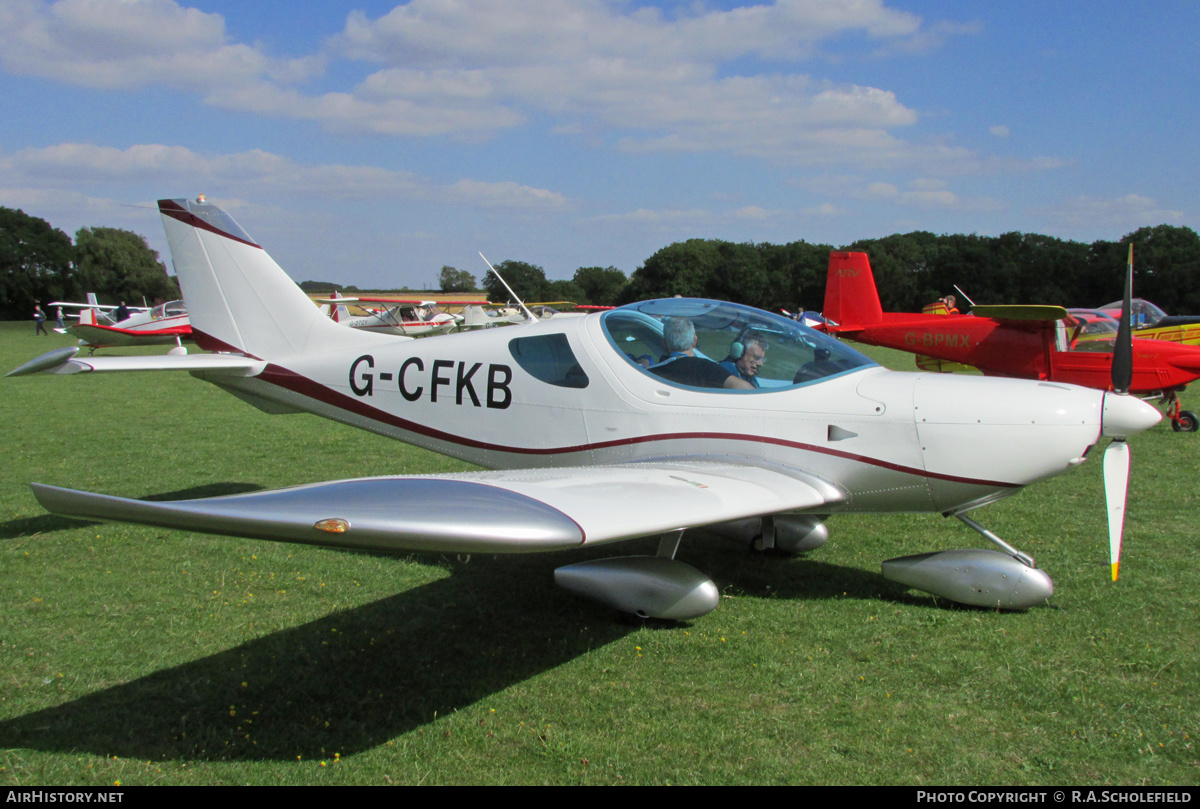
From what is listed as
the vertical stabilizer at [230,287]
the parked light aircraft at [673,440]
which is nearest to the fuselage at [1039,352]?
the parked light aircraft at [673,440]

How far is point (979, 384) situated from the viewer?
14.4 feet

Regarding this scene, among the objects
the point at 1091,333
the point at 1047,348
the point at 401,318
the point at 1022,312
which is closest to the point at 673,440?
the point at 1022,312

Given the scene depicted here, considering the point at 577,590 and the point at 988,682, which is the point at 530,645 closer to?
the point at 577,590

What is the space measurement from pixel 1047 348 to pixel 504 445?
9.57 metres

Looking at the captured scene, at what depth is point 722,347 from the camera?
192 inches

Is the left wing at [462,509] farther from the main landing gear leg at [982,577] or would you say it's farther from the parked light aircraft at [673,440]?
the main landing gear leg at [982,577]

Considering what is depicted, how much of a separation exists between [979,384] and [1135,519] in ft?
10.4

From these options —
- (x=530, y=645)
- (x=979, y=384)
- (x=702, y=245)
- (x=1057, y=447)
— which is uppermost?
(x=702, y=245)

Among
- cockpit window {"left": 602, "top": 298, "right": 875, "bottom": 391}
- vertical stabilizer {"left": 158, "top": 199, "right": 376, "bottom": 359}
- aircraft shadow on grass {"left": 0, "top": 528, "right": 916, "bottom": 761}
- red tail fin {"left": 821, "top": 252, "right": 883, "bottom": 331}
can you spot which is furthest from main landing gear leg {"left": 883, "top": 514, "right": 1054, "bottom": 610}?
red tail fin {"left": 821, "top": 252, "right": 883, "bottom": 331}

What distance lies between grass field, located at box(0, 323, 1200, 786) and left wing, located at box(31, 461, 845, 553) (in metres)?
0.85

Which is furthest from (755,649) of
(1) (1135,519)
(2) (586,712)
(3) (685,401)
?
(1) (1135,519)

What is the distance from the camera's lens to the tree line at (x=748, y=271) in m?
54.2

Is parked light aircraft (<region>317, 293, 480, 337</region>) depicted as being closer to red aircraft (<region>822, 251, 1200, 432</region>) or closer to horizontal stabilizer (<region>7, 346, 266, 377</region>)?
red aircraft (<region>822, 251, 1200, 432</region>)

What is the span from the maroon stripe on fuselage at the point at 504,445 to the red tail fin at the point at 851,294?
12.3 m
